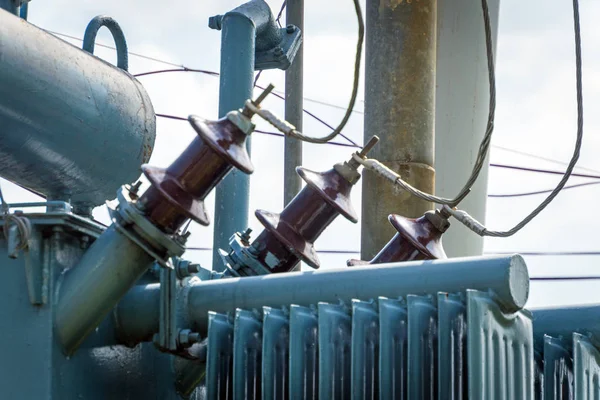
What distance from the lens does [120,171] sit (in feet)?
21.3

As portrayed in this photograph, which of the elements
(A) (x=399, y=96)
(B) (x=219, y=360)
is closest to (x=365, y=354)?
(B) (x=219, y=360)

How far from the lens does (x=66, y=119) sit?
6.06 m

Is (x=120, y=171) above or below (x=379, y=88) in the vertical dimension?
below

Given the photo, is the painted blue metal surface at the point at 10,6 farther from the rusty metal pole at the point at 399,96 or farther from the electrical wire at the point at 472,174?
the rusty metal pole at the point at 399,96

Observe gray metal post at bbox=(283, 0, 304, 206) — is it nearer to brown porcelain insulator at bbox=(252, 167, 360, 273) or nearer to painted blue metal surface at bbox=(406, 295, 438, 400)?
brown porcelain insulator at bbox=(252, 167, 360, 273)

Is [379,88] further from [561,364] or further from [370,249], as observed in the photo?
[561,364]

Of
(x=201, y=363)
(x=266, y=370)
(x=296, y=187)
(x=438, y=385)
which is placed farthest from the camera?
(x=296, y=187)

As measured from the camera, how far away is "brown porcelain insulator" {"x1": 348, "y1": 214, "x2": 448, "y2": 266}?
6.16 meters

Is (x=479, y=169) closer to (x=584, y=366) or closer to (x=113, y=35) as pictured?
(x=584, y=366)

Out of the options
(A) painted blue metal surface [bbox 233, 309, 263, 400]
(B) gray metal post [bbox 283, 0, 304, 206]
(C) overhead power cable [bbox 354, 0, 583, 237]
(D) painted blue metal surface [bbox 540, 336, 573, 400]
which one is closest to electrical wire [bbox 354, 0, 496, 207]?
(C) overhead power cable [bbox 354, 0, 583, 237]

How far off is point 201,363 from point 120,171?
3.33ft

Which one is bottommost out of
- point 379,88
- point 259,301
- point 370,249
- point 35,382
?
point 35,382

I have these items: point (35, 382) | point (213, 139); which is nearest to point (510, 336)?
point (213, 139)

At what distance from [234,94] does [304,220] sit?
2.27 meters
